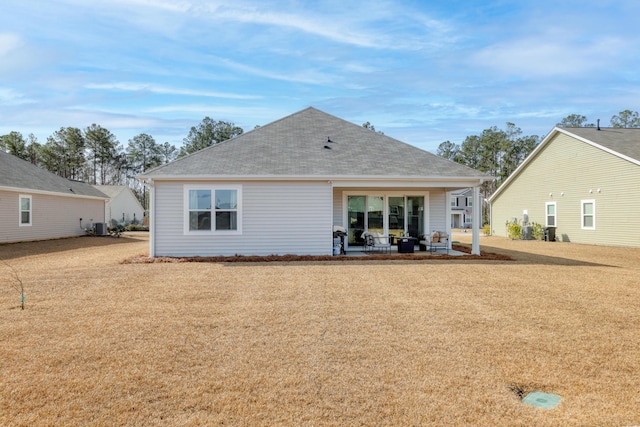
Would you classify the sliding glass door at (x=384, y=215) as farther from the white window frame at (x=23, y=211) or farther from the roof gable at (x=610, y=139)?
the white window frame at (x=23, y=211)

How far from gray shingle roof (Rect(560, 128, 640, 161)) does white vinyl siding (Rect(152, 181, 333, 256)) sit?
1547 centimetres

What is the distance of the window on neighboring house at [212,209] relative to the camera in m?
13.0

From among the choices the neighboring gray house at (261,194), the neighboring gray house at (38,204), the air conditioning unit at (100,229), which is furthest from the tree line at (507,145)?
the neighboring gray house at (38,204)

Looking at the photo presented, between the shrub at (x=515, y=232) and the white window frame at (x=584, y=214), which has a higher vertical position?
the white window frame at (x=584, y=214)

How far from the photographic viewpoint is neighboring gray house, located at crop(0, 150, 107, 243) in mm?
18891

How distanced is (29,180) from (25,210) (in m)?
1.88

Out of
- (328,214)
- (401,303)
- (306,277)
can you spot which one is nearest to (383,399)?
(401,303)

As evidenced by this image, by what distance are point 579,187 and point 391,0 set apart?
52.3 ft

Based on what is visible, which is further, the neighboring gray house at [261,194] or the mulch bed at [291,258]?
the neighboring gray house at [261,194]

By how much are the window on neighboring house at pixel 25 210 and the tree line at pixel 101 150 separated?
28534mm

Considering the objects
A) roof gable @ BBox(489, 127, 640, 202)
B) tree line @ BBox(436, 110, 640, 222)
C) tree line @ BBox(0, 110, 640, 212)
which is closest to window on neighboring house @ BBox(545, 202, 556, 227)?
roof gable @ BBox(489, 127, 640, 202)

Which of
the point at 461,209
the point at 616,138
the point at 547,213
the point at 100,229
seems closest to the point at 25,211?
the point at 100,229

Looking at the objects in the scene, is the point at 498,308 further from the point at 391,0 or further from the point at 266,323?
the point at 391,0

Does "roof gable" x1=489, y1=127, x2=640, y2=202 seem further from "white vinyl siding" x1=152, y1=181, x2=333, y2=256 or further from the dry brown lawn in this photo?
"white vinyl siding" x1=152, y1=181, x2=333, y2=256
